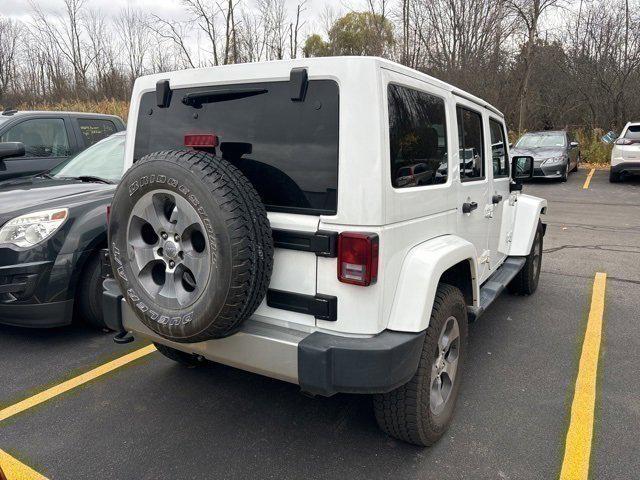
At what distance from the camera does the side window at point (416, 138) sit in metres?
2.32

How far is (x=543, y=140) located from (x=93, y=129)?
13630 mm

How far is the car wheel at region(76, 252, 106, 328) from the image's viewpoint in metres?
3.92

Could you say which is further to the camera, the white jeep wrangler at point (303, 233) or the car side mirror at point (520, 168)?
the car side mirror at point (520, 168)

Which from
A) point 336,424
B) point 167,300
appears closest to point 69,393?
point 167,300

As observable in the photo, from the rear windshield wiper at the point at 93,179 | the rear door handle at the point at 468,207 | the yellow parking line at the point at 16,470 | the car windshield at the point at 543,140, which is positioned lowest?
the yellow parking line at the point at 16,470

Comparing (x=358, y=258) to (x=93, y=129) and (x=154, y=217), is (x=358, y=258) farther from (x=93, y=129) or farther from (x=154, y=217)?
(x=93, y=129)

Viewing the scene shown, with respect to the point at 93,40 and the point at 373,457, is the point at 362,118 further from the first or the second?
the point at 93,40

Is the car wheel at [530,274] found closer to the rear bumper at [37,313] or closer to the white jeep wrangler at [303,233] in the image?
the white jeep wrangler at [303,233]

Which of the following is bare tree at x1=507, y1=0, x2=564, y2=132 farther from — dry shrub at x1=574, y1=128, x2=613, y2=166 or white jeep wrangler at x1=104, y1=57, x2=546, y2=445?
white jeep wrangler at x1=104, y1=57, x2=546, y2=445

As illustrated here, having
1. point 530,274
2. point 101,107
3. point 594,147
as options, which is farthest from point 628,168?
point 101,107

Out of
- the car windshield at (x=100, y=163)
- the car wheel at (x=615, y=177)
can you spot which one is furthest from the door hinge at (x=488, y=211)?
the car wheel at (x=615, y=177)

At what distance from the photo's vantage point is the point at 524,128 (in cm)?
2188

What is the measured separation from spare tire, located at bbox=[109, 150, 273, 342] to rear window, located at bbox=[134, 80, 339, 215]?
0.18 metres

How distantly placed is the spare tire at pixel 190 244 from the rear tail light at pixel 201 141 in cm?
15
